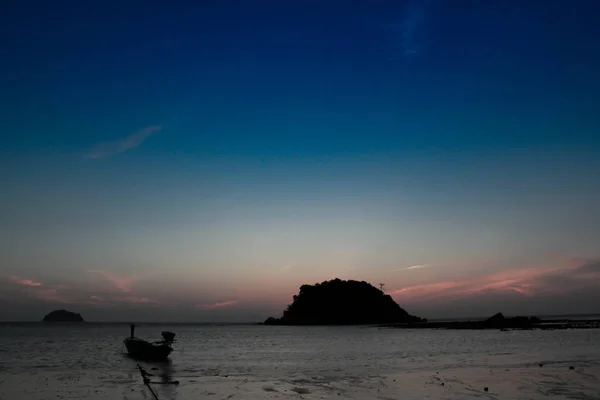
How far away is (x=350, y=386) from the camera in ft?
84.2

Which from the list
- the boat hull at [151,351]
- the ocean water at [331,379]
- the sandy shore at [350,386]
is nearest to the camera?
the sandy shore at [350,386]

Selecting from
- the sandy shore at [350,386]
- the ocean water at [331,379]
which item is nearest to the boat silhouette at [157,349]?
the ocean water at [331,379]

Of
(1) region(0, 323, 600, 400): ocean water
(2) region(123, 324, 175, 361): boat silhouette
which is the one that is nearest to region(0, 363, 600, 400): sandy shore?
(1) region(0, 323, 600, 400): ocean water

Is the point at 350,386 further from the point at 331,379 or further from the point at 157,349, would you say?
the point at 157,349

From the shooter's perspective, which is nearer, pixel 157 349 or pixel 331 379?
pixel 331 379

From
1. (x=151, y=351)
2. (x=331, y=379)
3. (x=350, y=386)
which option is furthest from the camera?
(x=151, y=351)

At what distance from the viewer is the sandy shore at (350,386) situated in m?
22.4

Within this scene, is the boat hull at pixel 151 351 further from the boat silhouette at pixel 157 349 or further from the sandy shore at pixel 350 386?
the sandy shore at pixel 350 386

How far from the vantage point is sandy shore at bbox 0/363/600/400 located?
880 inches

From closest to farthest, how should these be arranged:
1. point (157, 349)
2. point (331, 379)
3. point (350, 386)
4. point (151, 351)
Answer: point (350, 386) < point (331, 379) < point (157, 349) < point (151, 351)

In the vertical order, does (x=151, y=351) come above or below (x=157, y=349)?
below

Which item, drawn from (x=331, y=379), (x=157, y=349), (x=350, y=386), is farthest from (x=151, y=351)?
(x=350, y=386)

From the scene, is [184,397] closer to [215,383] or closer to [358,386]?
[215,383]

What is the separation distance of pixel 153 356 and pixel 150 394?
22.9m
